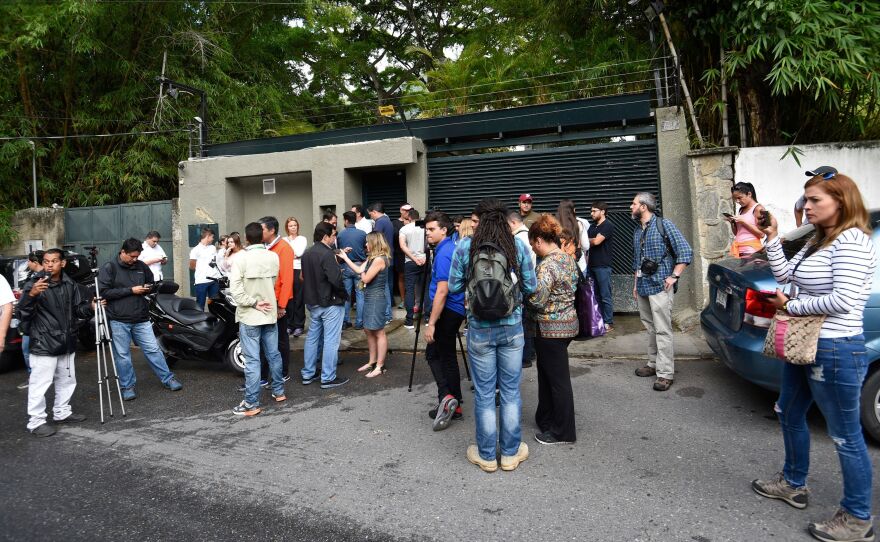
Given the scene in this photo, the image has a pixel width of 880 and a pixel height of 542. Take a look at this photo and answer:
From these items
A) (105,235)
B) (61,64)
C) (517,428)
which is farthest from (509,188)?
(61,64)

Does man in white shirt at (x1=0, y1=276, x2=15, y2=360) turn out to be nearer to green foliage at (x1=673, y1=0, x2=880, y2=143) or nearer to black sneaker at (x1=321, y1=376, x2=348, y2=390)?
black sneaker at (x1=321, y1=376, x2=348, y2=390)

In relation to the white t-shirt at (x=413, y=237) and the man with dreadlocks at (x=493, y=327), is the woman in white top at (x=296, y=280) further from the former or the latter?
the man with dreadlocks at (x=493, y=327)

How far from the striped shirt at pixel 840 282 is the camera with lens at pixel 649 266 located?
95.5 inches

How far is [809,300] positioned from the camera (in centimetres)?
292

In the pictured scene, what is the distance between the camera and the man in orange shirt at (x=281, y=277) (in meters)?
6.04

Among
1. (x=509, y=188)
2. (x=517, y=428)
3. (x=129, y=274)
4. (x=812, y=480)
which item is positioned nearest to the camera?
(x=812, y=480)

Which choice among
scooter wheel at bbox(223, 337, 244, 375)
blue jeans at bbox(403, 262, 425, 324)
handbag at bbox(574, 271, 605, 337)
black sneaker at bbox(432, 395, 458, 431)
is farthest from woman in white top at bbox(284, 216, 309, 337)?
handbag at bbox(574, 271, 605, 337)

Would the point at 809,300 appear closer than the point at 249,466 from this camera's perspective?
Yes

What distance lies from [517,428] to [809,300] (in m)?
1.94

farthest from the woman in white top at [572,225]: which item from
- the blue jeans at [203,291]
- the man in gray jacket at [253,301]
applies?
the blue jeans at [203,291]

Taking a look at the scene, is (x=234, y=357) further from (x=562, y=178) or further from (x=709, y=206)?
(x=709, y=206)

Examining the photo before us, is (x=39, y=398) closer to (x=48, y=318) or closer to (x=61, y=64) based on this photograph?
(x=48, y=318)

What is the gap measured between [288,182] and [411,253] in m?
5.07

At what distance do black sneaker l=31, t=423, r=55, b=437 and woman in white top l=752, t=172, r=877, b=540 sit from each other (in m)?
5.87
